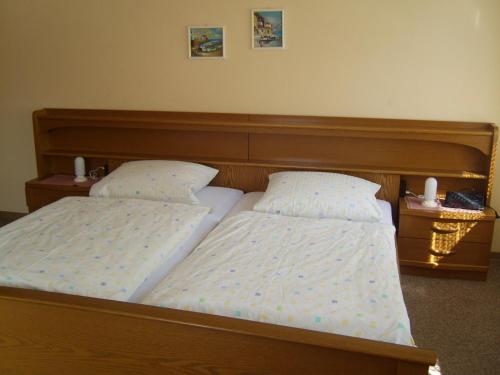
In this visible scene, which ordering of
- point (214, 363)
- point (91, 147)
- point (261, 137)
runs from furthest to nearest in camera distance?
point (91, 147), point (261, 137), point (214, 363)

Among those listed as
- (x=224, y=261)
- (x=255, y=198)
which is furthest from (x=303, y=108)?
(x=224, y=261)

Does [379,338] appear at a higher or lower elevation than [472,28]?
lower

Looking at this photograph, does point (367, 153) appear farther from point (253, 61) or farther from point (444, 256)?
point (253, 61)

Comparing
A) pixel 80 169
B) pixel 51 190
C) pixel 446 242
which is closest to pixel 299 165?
pixel 446 242

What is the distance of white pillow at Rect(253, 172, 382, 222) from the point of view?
2695mm

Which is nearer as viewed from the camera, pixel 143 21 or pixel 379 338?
pixel 379 338

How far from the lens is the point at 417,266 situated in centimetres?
305

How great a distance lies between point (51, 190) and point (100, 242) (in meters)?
1.44

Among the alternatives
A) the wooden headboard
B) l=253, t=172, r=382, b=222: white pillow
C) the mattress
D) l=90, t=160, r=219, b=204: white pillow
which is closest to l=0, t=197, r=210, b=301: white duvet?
the mattress

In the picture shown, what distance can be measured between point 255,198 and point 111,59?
148 centimetres

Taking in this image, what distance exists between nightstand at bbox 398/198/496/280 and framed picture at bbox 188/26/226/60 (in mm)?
1586

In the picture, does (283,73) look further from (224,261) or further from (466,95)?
(224,261)

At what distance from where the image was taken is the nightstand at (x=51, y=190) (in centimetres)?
344

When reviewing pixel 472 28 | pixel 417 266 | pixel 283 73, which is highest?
pixel 472 28
